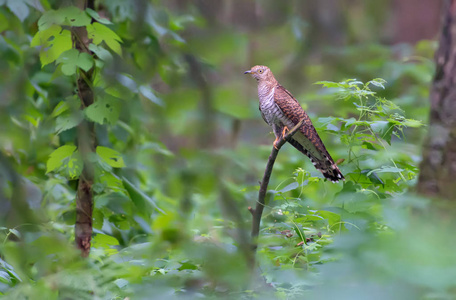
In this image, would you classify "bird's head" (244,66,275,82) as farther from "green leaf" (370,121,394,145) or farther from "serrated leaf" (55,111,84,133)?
"serrated leaf" (55,111,84,133)

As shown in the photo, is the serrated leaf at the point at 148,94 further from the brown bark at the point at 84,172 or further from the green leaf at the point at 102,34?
the green leaf at the point at 102,34

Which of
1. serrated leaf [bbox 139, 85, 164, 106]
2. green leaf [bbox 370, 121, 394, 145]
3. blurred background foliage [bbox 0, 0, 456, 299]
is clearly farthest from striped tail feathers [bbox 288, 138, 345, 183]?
serrated leaf [bbox 139, 85, 164, 106]

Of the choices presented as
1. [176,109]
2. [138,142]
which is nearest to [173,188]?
[176,109]

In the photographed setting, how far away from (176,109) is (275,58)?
2.96m

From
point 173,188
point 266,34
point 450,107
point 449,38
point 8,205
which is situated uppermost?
point 266,34

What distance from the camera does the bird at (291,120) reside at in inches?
114

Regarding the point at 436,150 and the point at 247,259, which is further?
the point at 436,150

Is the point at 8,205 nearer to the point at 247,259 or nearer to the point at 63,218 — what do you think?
the point at 63,218

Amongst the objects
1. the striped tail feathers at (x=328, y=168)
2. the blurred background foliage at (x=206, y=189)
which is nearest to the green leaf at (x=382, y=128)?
the blurred background foliage at (x=206, y=189)

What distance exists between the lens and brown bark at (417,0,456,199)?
172 centimetres

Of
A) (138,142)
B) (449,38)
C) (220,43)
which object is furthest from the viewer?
(138,142)

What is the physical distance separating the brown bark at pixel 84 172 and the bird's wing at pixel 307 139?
1.21 metres

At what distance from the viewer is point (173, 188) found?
165cm

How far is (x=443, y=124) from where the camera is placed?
1784 millimetres
